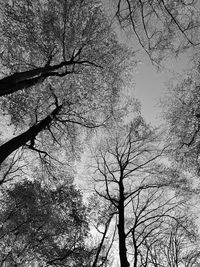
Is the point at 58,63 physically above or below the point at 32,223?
above

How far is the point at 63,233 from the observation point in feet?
53.8

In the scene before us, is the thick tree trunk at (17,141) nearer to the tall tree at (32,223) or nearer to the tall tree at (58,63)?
the tall tree at (58,63)

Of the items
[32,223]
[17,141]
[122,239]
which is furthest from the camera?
[32,223]

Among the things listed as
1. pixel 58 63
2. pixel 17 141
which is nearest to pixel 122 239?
pixel 17 141

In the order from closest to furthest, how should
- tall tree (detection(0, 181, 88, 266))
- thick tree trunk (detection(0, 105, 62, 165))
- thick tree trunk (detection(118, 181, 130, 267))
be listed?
thick tree trunk (detection(0, 105, 62, 165)), thick tree trunk (detection(118, 181, 130, 267)), tall tree (detection(0, 181, 88, 266))

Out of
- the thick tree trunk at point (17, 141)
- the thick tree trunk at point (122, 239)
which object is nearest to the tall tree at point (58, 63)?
the thick tree trunk at point (17, 141)

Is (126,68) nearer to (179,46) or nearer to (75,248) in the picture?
(179,46)

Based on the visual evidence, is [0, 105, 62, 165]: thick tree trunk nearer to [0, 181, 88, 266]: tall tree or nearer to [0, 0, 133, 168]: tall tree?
[0, 0, 133, 168]: tall tree

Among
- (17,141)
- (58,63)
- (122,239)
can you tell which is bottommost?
(122,239)

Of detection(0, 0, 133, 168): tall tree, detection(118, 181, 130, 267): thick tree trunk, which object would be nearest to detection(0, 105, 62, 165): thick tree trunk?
detection(0, 0, 133, 168): tall tree

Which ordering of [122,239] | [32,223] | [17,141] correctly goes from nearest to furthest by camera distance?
[17,141] → [122,239] → [32,223]

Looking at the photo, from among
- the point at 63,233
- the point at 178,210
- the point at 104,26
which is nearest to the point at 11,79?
the point at 104,26

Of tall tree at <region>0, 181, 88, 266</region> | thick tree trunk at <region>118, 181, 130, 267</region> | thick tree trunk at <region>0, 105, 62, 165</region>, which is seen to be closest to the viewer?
thick tree trunk at <region>0, 105, 62, 165</region>

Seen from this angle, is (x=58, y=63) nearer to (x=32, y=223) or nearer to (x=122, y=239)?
(x=122, y=239)
